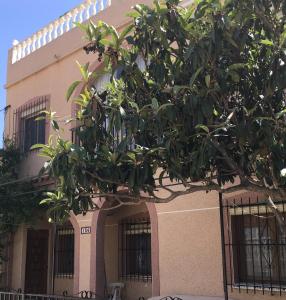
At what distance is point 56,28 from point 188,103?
31.1 feet

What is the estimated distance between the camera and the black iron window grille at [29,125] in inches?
539

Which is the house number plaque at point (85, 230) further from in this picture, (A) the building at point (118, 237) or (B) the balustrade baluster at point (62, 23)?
(B) the balustrade baluster at point (62, 23)

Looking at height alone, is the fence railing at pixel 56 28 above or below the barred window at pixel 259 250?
above

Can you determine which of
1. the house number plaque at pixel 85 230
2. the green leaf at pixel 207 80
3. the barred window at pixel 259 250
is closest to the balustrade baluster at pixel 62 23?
the house number plaque at pixel 85 230

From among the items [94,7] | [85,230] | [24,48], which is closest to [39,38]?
[24,48]

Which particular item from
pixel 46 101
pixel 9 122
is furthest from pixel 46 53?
pixel 9 122

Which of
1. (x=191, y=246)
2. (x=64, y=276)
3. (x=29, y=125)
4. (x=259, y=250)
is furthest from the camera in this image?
(x=29, y=125)

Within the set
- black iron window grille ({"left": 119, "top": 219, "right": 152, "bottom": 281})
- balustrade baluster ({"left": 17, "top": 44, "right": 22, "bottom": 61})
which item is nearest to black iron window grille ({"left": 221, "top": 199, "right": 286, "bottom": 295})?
black iron window grille ({"left": 119, "top": 219, "right": 152, "bottom": 281})

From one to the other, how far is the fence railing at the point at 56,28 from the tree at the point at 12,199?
323 centimetres

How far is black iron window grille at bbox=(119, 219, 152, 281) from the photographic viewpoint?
472 inches

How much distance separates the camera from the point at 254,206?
29.0ft

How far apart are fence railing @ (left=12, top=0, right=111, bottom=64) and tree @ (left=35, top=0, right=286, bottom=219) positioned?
21.7ft

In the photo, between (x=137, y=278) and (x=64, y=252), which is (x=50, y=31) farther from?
(x=137, y=278)

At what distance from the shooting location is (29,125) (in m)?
14.2
